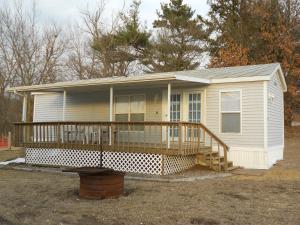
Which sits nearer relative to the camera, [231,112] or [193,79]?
[193,79]

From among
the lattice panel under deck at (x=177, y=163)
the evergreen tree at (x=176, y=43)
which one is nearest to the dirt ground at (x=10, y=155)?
A: the lattice panel under deck at (x=177, y=163)

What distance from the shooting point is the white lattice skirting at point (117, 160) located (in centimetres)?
1209

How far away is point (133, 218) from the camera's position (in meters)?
6.76

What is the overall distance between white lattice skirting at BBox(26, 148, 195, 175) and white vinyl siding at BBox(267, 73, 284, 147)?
10.1 ft

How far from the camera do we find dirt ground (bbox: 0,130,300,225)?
6707 millimetres

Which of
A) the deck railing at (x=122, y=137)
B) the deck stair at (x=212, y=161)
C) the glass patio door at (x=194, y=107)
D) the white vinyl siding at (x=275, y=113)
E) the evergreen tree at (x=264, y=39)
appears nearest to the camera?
the deck railing at (x=122, y=137)

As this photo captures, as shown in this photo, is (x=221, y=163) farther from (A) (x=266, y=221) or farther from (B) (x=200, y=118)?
(A) (x=266, y=221)

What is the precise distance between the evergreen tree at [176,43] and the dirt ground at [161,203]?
864 inches

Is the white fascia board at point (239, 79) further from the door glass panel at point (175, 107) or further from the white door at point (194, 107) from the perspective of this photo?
the door glass panel at point (175, 107)

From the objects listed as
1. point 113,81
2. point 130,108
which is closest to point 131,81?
point 113,81

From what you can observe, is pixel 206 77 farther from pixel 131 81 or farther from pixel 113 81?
pixel 113 81

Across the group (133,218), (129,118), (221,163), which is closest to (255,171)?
(221,163)

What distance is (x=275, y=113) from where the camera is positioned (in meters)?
14.8

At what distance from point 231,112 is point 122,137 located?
391cm
